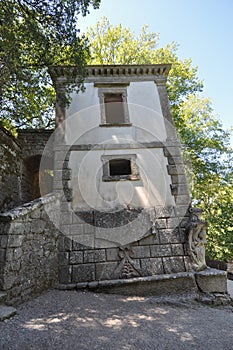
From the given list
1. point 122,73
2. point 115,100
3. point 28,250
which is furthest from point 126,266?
point 122,73

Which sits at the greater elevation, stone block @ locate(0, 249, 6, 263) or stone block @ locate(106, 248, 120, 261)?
stone block @ locate(0, 249, 6, 263)

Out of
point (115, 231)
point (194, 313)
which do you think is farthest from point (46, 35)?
point (194, 313)

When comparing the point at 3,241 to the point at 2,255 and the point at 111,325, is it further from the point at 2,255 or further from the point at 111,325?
the point at 111,325

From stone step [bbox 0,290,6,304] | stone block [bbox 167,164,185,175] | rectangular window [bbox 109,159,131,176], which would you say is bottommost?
stone step [bbox 0,290,6,304]

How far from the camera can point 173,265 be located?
4.75 metres

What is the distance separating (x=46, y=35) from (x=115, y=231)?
241 inches

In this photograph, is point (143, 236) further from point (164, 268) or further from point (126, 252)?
point (164, 268)

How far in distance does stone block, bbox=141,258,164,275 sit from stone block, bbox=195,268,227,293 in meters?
0.92

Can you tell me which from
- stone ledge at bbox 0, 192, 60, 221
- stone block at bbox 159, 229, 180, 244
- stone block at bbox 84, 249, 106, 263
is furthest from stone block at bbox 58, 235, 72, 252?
stone block at bbox 159, 229, 180, 244

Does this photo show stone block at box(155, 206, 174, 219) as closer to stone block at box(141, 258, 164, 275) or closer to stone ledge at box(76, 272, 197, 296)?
stone block at box(141, 258, 164, 275)

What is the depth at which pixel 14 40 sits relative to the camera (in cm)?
462

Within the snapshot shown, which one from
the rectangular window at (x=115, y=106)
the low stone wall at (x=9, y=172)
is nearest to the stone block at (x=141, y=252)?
the low stone wall at (x=9, y=172)

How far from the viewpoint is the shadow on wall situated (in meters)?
7.56

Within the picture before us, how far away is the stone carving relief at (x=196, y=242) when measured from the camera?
478 cm
